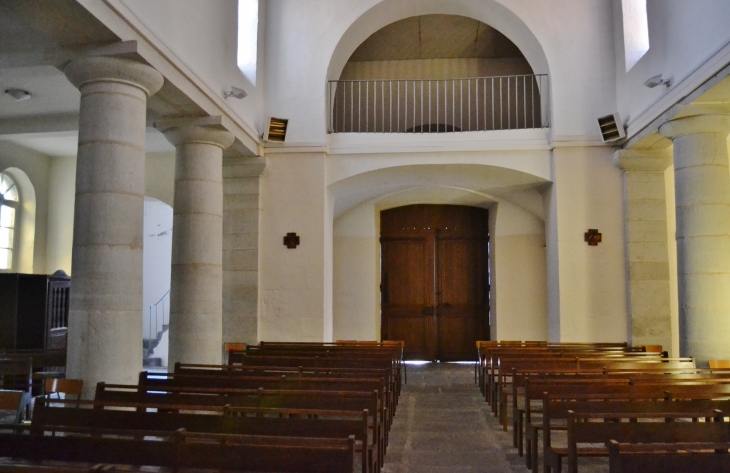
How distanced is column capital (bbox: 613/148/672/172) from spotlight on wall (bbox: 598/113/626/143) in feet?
0.72

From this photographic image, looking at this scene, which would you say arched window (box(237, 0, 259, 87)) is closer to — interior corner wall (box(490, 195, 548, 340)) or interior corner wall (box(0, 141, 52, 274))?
interior corner wall (box(0, 141, 52, 274))

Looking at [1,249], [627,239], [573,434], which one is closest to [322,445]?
[573,434]

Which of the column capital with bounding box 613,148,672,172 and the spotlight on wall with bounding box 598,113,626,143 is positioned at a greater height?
the spotlight on wall with bounding box 598,113,626,143

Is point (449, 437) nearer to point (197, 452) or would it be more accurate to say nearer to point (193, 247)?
point (197, 452)

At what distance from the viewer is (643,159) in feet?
28.5

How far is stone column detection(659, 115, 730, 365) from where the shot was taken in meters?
6.85

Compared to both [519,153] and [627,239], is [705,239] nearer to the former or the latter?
[627,239]

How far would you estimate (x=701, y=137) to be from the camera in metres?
6.94

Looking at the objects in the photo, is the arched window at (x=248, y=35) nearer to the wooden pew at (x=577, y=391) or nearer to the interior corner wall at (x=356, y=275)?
the interior corner wall at (x=356, y=275)

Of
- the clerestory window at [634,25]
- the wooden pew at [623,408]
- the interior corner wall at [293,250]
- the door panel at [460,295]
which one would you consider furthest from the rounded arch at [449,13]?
the wooden pew at [623,408]

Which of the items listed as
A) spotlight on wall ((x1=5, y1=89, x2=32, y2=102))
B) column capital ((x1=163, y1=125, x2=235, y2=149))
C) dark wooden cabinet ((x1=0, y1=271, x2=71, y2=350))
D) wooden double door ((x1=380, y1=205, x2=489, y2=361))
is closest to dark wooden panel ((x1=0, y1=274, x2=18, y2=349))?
dark wooden cabinet ((x1=0, y1=271, x2=71, y2=350))

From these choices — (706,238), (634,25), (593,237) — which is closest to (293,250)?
(593,237)

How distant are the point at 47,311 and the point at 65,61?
5.09 meters

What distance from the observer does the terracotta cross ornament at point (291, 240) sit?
9.26 m
